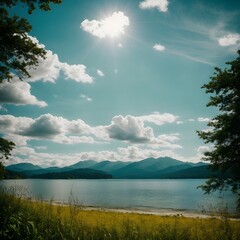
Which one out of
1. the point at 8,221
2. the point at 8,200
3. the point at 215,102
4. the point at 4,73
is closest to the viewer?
the point at 8,221

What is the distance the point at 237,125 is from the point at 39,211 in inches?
547

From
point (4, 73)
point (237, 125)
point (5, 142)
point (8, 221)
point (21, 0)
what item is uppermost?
point (21, 0)

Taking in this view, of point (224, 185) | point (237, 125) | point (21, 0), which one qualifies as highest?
point (21, 0)

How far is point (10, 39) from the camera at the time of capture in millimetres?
13141

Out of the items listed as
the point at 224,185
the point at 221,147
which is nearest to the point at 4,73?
the point at 221,147

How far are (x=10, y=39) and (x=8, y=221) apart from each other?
846cm

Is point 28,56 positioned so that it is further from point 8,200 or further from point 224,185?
point 224,185

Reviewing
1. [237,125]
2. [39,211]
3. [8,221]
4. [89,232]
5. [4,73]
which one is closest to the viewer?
[89,232]

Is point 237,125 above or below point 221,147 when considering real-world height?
above

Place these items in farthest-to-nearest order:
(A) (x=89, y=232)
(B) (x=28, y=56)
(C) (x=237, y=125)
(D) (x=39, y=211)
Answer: (C) (x=237, y=125), (B) (x=28, y=56), (D) (x=39, y=211), (A) (x=89, y=232)

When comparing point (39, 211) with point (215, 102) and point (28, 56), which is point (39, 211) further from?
point (215, 102)

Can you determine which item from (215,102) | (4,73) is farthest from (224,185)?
(4,73)

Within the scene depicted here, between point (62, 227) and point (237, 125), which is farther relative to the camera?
point (237, 125)

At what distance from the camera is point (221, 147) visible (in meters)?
18.7
